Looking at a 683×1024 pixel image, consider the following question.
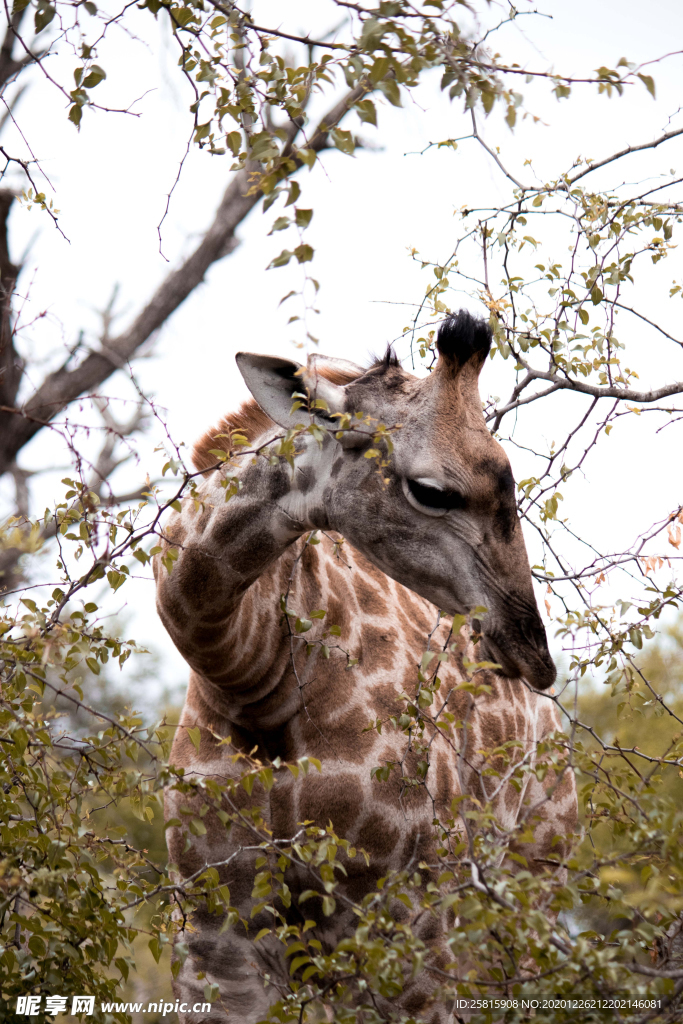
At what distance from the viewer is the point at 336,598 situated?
3.14 m

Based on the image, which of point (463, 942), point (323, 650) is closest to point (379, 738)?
point (323, 650)

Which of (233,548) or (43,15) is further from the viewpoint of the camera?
(233,548)

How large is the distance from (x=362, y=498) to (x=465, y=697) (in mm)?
1273

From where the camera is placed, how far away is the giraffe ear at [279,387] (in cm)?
254

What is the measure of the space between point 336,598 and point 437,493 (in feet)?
2.65

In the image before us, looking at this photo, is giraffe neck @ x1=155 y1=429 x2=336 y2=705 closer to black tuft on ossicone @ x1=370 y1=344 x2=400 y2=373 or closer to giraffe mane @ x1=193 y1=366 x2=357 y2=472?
giraffe mane @ x1=193 y1=366 x2=357 y2=472

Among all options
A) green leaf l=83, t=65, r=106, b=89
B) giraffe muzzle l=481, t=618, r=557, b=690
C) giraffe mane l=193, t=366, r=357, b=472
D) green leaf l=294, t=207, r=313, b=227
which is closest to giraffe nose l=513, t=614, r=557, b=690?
giraffe muzzle l=481, t=618, r=557, b=690

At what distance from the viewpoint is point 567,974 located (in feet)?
5.49

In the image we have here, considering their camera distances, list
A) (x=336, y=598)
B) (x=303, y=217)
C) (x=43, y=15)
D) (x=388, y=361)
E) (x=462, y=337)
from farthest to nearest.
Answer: (x=336, y=598), (x=388, y=361), (x=462, y=337), (x=43, y=15), (x=303, y=217)

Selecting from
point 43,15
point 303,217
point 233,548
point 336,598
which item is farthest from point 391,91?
point 336,598

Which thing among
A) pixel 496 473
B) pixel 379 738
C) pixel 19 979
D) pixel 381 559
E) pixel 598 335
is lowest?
pixel 19 979

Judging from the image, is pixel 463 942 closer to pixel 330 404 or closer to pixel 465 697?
pixel 330 404

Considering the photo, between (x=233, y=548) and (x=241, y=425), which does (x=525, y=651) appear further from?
(x=241, y=425)

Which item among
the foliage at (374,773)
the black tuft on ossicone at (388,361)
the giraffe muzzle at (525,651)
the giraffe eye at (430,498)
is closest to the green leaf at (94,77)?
the foliage at (374,773)
